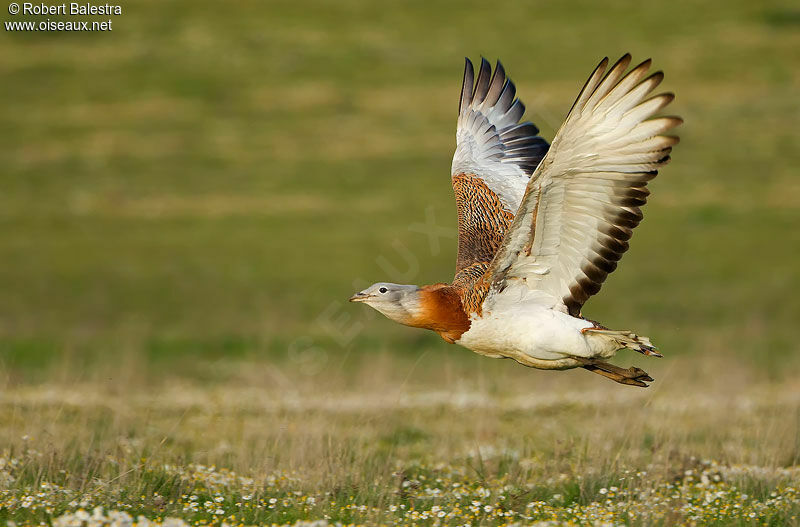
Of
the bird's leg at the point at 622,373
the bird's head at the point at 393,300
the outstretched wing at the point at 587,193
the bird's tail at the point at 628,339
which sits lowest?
the bird's leg at the point at 622,373

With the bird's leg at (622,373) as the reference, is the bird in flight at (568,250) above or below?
above

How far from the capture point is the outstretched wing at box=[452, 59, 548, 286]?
399 inches

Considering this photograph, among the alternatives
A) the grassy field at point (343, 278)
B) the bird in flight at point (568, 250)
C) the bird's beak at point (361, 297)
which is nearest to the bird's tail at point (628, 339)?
the bird in flight at point (568, 250)

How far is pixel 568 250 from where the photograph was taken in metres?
8.12

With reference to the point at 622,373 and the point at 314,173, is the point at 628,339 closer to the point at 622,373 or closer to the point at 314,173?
the point at 622,373

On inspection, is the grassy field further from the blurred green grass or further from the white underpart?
the white underpart

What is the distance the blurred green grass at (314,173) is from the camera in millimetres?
21828

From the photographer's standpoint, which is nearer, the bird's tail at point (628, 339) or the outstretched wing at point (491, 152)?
the bird's tail at point (628, 339)

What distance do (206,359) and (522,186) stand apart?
33.1 ft

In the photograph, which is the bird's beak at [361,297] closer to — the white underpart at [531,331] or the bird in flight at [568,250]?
the bird in flight at [568,250]

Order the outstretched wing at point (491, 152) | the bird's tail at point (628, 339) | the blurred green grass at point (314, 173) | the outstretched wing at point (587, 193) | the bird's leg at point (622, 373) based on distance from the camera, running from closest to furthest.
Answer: the outstretched wing at point (587, 193) → the bird's tail at point (628, 339) → the bird's leg at point (622, 373) → the outstretched wing at point (491, 152) → the blurred green grass at point (314, 173)

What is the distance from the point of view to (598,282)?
27.0 ft

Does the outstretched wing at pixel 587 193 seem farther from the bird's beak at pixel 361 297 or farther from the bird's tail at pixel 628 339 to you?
the bird's beak at pixel 361 297

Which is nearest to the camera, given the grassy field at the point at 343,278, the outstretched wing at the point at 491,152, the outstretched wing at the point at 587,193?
the outstretched wing at the point at 587,193
